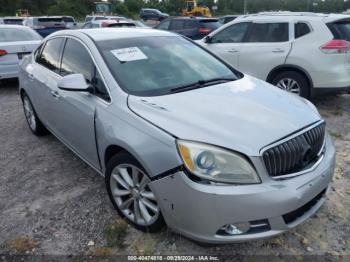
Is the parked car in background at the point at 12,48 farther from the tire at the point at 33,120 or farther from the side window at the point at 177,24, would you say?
the side window at the point at 177,24

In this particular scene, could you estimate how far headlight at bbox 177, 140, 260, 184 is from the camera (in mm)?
2121

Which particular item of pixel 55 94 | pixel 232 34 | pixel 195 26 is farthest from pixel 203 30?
pixel 55 94

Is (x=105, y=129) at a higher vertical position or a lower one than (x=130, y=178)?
higher

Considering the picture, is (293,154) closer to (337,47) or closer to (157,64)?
(157,64)

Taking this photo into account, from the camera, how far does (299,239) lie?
265cm

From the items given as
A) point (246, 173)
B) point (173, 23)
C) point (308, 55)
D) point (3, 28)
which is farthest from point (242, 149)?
point (173, 23)

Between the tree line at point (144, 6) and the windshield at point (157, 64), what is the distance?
47.4 m

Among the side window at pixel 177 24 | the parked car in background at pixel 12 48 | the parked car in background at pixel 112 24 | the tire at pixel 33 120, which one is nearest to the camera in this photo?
the tire at pixel 33 120

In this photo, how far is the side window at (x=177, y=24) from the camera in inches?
506

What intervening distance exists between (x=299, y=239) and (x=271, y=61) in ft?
13.5

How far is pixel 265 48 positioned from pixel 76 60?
3936 millimetres

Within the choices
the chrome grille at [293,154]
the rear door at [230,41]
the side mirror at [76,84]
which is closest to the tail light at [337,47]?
the rear door at [230,41]

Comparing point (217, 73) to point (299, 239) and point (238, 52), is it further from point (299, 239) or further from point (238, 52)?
point (238, 52)

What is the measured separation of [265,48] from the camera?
619 centimetres
